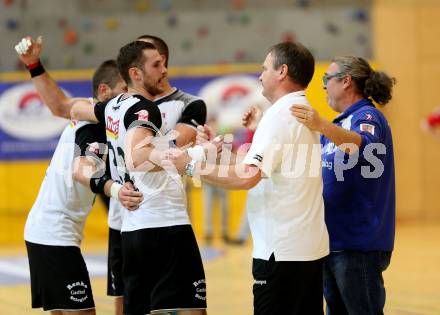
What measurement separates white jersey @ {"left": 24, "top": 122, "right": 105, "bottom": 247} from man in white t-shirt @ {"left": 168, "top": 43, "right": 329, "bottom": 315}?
1.23m

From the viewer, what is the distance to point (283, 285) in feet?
15.5

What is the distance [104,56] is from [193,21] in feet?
Result: 6.10

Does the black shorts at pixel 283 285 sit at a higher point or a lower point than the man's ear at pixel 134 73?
lower

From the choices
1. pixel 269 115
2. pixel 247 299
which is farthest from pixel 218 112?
pixel 269 115

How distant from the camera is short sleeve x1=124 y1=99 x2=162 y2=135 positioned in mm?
5059

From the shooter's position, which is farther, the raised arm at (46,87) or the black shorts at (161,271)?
the raised arm at (46,87)

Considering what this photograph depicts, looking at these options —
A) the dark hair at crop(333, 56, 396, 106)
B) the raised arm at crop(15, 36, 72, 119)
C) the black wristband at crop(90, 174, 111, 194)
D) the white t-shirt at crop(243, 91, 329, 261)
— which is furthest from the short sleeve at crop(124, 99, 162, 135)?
the dark hair at crop(333, 56, 396, 106)

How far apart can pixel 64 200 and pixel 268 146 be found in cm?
187

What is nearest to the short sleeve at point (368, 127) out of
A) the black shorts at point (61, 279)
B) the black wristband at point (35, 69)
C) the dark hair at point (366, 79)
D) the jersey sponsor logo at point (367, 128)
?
the jersey sponsor logo at point (367, 128)

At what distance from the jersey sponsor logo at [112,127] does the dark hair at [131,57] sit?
0.30m

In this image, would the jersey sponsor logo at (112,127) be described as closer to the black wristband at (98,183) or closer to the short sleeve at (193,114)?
the black wristband at (98,183)

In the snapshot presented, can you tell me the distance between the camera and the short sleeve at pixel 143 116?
16.6 feet

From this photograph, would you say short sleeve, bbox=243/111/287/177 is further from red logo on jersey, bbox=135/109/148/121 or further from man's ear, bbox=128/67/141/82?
man's ear, bbox=128/67/141/82

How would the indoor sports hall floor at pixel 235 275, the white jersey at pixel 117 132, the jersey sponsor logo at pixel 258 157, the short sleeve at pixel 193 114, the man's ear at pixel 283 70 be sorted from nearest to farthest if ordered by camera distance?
1. the jersey sponsor logo at pixel 258 157
2. the man's ear at pixel 283 70
3. the white jersey at pixel 117 132
4. the short sleeve at pixel 193 114
5. the indoor sports hall floor at pixel 235 275
